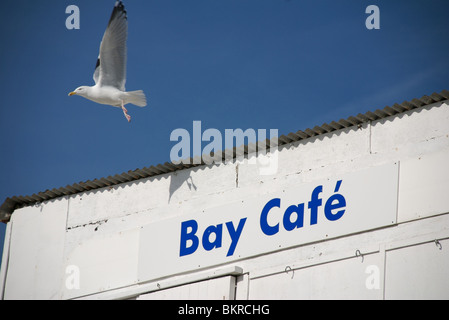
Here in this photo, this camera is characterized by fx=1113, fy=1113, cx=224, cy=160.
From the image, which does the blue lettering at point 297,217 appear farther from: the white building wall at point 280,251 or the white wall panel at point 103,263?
the white wall panel at point 103,263

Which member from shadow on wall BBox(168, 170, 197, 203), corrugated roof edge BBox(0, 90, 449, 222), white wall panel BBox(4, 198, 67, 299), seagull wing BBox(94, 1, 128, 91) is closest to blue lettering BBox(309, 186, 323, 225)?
corrugated roof edge BBox(0, 90, 449, 222)

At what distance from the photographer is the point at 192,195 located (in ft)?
59.5

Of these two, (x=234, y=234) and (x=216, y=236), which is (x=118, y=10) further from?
(x=234, y=234)

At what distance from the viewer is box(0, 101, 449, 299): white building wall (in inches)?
611

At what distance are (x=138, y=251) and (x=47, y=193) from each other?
253 cm

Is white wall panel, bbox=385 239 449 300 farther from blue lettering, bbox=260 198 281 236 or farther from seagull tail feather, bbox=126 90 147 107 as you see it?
seagull tail feather, bbox=126 90 147 107

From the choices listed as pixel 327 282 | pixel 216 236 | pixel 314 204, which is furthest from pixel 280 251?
pixel 216 236

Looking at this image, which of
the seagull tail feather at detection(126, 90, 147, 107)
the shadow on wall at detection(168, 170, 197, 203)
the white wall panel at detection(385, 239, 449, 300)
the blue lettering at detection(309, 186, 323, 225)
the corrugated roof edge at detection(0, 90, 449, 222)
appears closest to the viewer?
the white wall panel at detection(385, 239, 449, 300)

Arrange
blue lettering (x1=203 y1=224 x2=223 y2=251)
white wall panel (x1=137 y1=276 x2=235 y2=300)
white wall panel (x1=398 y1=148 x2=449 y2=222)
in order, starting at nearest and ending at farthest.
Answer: white wall panel (x1=398 y1=148 x2=449 y2=222) → white wall panel (x1=137 y1=276 x2=235 y2=300) → blue lettering (x1=203 y1=224 x2=223 y2=251)

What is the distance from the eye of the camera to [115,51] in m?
19.0

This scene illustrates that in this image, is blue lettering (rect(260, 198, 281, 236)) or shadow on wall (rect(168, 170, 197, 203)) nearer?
blue lettering (rect(260, 198, 281, 236))

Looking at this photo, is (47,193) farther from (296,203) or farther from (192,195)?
(296,203)

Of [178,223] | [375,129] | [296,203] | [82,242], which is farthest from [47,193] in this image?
[375,129]
